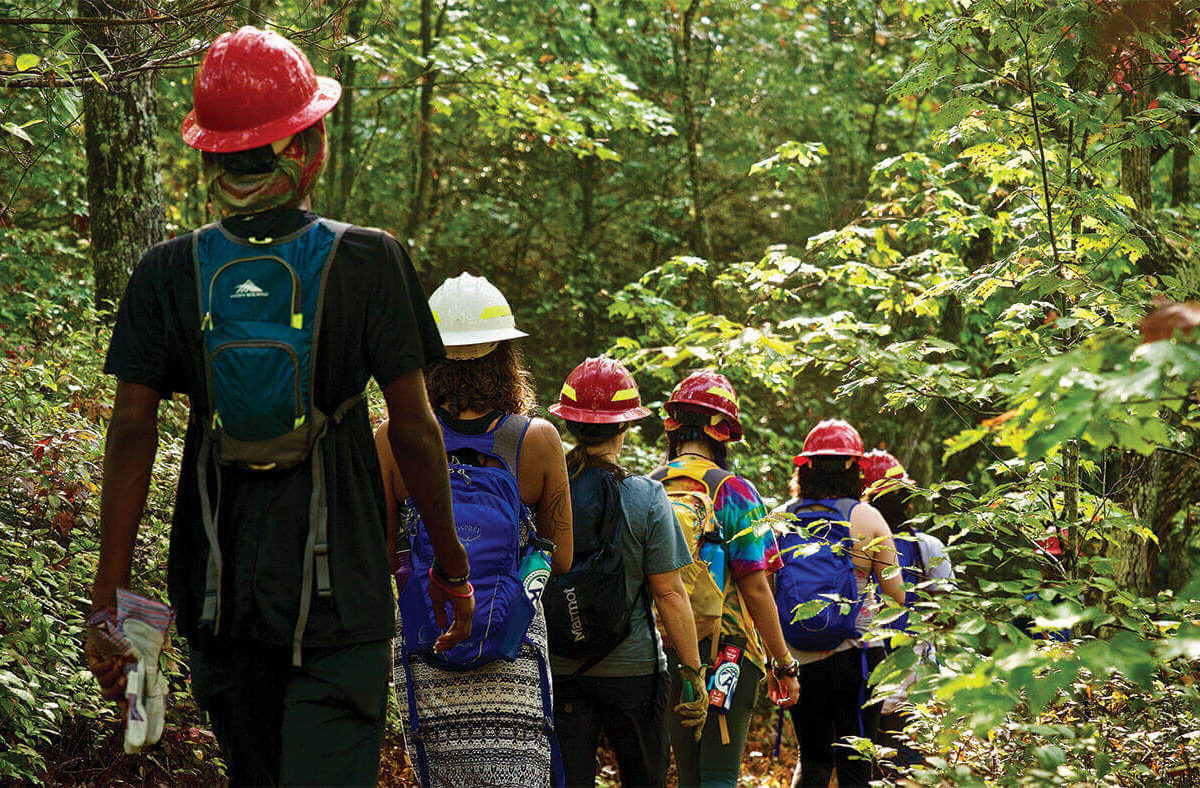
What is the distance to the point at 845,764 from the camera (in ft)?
17.6

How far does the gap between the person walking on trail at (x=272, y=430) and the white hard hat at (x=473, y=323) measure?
3.39 feet

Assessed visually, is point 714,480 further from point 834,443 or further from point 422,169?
point 422,169

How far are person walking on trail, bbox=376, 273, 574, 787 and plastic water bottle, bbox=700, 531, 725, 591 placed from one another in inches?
54.8

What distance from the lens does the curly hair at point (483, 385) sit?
3484 mm

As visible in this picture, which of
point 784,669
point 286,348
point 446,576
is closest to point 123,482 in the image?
point 286,348

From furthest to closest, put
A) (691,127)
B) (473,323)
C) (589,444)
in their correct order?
(691,127)
(589,444)
(473,323)

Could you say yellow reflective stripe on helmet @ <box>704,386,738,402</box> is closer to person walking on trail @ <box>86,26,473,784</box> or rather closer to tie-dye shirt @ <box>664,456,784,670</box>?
tie-dye shirt @ <box>664,456,784,670</box>

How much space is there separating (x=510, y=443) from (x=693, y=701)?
1.85m

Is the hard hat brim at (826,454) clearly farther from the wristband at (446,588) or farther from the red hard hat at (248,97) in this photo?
the red hard hat at (248,97)

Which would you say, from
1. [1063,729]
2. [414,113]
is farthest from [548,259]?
→ [1063,729]

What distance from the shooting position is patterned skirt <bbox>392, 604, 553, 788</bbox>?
3191 millimetres

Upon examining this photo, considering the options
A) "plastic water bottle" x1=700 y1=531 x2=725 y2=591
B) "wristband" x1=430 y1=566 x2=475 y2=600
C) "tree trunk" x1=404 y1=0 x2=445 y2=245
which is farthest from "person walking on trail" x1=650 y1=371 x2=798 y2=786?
"tree trunk" x1=404 y1=0 x2=445 y2=245

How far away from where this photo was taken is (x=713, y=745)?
5055 mm

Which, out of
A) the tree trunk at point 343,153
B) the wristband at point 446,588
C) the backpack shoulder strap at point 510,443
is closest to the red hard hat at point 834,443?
the backpack shoulder strap at point 510,443
